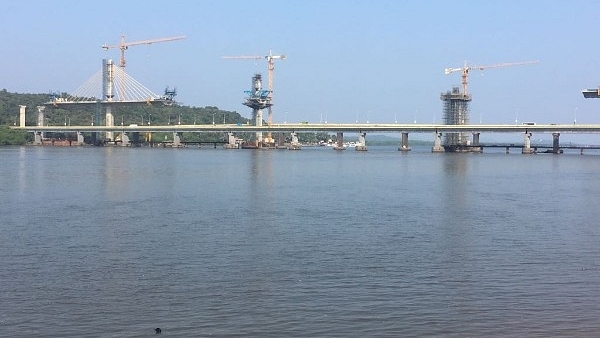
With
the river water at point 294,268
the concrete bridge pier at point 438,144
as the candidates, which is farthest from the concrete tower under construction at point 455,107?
the river water at point 294,268

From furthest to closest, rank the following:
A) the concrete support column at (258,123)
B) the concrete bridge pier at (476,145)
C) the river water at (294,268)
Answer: the concrete support column at (258,123) → the concrete bridge pier at (476,145) → the river water at (294,268)

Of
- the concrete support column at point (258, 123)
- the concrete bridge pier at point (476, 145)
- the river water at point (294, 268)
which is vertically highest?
the concrete support column at point (258, 123)

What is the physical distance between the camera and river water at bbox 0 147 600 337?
14414 mm

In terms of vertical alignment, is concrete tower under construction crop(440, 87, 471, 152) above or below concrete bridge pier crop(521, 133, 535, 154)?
above

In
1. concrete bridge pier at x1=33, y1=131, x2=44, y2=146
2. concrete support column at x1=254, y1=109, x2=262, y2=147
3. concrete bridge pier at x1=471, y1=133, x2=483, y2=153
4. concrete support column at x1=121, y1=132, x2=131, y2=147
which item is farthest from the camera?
concrete support column at x1=121, y1=132, x2=131, y2=147

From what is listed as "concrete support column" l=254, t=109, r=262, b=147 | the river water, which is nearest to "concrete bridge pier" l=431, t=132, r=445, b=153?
"concrete support column" l=254, t=109, r=262, b=147

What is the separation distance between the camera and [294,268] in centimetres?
1953

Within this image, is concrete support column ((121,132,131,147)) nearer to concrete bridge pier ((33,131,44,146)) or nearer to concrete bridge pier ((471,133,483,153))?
concrete bridge pier ((33,131,44,146))

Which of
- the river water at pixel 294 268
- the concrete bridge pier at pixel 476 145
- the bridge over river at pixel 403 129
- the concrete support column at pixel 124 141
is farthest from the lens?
the concrete support column at pixel 124 141

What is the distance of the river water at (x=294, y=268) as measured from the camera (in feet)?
47.3

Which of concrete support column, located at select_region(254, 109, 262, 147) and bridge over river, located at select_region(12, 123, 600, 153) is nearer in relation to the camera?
bridge over river, located at select_region(12, 123, 600, 153)

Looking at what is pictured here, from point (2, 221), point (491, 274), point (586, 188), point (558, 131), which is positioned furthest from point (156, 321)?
point (558, 131)

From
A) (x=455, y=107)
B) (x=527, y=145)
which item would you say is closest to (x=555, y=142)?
(x=527, y=145)

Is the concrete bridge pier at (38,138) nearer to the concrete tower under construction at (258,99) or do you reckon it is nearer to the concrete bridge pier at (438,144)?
the concrete tower under construction at (258,99)
